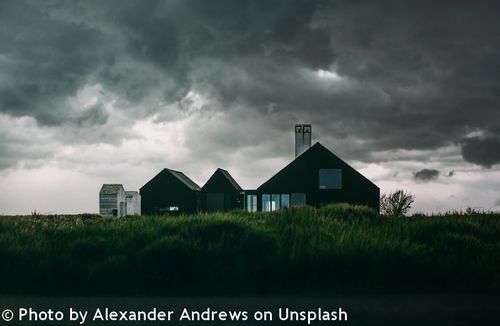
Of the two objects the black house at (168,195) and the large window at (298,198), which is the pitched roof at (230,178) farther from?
the large window at (298,198)

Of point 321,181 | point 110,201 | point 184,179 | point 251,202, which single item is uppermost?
point 184,179

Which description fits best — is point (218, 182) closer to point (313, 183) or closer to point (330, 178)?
point (313, 183)

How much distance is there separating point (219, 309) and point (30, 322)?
2661 millimetres

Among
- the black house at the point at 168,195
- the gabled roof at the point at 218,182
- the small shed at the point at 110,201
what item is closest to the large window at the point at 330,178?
the gabled roof at the point at 218,182

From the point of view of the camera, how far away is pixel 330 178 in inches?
1403

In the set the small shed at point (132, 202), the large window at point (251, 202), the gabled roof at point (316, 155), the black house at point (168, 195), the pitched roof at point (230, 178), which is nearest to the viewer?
the gabled roof at point (316, 155)

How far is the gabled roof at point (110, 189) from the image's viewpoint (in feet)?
157

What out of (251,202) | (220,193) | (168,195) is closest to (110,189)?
(168,195)

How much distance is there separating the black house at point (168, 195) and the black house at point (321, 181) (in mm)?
12960

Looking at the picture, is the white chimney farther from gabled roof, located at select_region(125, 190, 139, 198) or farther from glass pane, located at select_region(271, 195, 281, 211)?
gabled roof, located at select_region(125, 190, 139, 198)

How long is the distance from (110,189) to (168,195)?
21.9 feet

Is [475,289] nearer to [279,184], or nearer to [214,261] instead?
[214,261]

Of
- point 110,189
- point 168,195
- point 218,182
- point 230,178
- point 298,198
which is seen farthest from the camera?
point 110,189

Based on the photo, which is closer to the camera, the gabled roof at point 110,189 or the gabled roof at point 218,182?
the gabled roof at point 218,182
